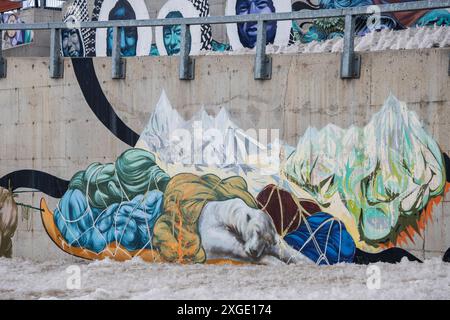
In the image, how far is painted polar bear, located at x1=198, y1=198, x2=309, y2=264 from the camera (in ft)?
59.5

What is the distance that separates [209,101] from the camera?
62.3ft

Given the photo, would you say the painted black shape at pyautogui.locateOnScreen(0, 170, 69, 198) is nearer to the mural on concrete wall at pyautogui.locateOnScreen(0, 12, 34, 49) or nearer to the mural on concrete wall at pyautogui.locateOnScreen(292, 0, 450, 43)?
the mural on concrete wall at pyautogui.locateOnScreen(292, 0, 450, 43)

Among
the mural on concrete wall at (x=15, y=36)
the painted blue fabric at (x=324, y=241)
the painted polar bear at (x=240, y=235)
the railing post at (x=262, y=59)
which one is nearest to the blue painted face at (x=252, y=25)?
the railing post at (x=262, y=59)

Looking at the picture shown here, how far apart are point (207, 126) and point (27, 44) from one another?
1455cm

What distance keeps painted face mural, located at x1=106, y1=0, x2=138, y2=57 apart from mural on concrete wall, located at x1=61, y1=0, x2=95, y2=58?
895mm

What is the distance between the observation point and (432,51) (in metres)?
16.6

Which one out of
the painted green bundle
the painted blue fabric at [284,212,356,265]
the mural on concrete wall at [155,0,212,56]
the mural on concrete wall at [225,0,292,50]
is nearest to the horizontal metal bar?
the painted green bundle

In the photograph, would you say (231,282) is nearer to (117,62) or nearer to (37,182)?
(117,62)

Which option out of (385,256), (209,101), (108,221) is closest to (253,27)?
(209,101)

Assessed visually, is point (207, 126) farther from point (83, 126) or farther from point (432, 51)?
point (432, 51)

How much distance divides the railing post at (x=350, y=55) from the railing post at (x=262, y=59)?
1.60m

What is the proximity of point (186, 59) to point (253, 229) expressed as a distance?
3.53m

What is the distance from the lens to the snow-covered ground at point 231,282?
49.9 ft

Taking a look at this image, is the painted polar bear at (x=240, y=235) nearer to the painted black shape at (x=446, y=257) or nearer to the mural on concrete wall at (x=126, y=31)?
the painted black shape at (x=446, y=257)
